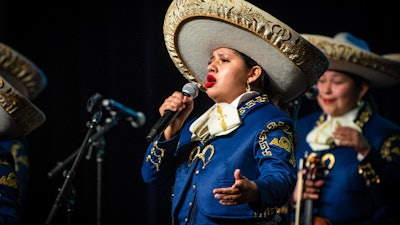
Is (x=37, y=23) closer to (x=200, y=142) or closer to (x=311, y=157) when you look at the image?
(x=311, y=157)

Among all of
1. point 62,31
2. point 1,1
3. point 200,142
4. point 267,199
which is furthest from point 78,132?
point 267,199

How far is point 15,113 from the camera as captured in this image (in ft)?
10.3

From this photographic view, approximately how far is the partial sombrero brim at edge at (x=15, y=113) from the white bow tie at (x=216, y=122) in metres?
0.85

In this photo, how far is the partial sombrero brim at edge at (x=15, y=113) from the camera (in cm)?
311

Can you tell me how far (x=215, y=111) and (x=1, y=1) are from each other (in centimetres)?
280

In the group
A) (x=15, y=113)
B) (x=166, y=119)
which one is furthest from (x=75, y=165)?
(x=166, y=119)

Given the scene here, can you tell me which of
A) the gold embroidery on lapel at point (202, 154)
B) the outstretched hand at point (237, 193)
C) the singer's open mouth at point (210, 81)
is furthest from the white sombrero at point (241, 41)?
the outstretched hand at point (237, 193)

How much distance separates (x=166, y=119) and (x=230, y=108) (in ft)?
0.82

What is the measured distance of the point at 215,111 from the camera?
8.93 ft

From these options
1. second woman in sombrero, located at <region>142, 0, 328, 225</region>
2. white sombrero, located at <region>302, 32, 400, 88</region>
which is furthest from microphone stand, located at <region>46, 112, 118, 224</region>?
white sombrero, located at <region>302, 32, 400, 88</region>

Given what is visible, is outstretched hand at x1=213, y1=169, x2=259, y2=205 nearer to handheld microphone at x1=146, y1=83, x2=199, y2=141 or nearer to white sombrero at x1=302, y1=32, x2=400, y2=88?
handheld microphone at x1=146, y1=83, x2=199, y2=141

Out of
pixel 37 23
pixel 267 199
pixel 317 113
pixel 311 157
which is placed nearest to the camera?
pixel 267 199

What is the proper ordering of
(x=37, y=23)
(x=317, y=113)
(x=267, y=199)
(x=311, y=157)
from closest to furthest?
1. (x=267, y=199)
2. (x=311, y=157)
3. (x=317, y=113)
4. (x=37, y=23)

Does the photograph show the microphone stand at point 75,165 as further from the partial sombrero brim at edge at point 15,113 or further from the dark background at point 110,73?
the partial sombrero brim at edge at point 15,113
